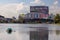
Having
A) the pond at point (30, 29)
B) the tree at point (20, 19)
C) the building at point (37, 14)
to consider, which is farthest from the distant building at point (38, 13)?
the pond at point (30, 29)

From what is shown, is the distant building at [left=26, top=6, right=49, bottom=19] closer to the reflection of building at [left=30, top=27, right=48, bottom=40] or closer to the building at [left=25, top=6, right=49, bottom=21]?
the building at [left=25, top=6, right=49, bottom=21]

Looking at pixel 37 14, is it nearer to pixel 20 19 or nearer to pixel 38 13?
pixel 38 13

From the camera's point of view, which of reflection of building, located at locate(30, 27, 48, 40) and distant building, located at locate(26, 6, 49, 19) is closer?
reflection of building, located at locate(30, 27, 48, 40)

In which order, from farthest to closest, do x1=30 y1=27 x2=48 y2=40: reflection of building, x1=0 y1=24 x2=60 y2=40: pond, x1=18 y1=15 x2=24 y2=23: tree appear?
x1=0 y1=24 x2=60 y2=40: pond
x1=18 y1=15 x2=24 y2=23: tree
x1=30 y1=27 x2=48 y2=40: reflection of building

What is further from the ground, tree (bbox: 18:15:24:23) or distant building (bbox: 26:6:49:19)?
distant building (bbox: 26:6:49:19)

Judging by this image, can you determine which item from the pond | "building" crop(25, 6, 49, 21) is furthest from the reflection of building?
"building" crop(25, 6, 49, 21)

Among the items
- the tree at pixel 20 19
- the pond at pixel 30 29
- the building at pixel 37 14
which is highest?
the building at pixel 37 14

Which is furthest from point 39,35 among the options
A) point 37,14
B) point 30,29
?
point 30,29

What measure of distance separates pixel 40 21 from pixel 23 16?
1.30ft

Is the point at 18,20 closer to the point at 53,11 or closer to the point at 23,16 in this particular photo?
the point at 23,16

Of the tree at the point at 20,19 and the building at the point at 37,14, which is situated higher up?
the building at the point at 37,14

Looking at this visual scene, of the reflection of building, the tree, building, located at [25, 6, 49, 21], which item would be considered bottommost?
the reflection of building

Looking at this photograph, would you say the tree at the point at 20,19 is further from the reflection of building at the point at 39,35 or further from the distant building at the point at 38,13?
the reflection of building at the point at 39,35

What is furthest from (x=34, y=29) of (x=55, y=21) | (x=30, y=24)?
(x=55, y=21)
